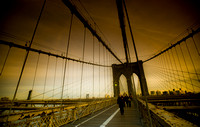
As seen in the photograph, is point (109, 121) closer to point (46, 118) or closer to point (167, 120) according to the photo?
point (46, 118)

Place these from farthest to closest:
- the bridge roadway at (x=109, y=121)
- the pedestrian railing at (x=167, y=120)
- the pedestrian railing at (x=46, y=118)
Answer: the bridge roadway at (x=109, y=121) < the pedestrian railing at (x=46, y=118) < the pedestrian railing at (x=167, y=120)

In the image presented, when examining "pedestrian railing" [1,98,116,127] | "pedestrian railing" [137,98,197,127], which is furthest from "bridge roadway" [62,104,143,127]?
"pedestrian railing" [137,98,197,127]

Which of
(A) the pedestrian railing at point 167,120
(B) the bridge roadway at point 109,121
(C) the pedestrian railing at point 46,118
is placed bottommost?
(B) the bridge roadway at point 109,121

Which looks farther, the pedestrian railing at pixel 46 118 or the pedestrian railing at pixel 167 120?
the pedestrian railing at pixel 46 118

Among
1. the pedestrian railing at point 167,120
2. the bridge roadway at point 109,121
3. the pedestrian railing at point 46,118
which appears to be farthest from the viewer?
the bridge roadway at point 109,121

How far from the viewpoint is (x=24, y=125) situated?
338cm

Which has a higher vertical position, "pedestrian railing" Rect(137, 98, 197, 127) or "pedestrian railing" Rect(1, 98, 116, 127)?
"pedestrian railing" Rect(137, 98, 197, 127)

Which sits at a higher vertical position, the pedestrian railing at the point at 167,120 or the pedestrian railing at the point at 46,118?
the pedestrian railing at the point at 167,120

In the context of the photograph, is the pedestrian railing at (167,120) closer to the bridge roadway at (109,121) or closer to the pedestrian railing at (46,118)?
the bridge roadway at (109,121)

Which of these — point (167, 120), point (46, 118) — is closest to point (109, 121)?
point (46, 118)

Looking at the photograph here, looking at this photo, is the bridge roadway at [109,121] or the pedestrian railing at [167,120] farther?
the bridge roadway at [109,121]

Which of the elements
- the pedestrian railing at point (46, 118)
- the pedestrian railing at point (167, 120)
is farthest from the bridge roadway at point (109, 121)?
the pedestrian railing at point (167, 120)

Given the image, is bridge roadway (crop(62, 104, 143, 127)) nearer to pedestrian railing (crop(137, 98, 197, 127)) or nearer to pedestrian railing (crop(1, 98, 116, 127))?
pedestrian railing (crop(1, 98, 116, 127))

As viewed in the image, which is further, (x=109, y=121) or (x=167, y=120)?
(x=109, y=121)
